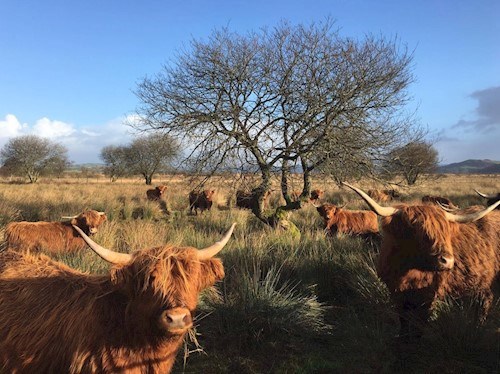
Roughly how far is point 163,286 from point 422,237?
9.33 ft

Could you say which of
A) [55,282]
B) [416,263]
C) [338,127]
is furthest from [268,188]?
[55,282]

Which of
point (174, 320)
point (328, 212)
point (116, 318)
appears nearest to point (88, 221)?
point (328, 212)

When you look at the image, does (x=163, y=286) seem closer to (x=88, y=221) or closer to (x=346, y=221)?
(x=88, y=221)

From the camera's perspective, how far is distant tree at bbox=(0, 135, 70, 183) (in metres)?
50.2

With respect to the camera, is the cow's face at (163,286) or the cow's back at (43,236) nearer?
the cow's face at (163,286)

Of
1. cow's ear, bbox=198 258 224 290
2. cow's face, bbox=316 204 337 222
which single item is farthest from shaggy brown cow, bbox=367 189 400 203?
cow's ear, bbox=198 258 224 290

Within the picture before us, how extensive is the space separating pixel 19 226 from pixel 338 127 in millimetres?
7793

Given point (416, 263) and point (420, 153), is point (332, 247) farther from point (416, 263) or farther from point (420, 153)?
point (420, 153)

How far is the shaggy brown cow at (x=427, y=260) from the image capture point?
4.28m

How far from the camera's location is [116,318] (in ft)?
9.78

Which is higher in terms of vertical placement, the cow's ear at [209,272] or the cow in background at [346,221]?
the cow's ear at [209,272]

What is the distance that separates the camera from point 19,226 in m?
8.72

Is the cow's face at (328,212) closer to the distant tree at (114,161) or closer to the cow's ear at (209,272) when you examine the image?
the cow's ear at (209,272)

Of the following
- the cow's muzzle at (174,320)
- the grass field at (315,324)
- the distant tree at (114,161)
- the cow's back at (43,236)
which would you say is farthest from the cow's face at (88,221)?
the distant tree at (114,161)
